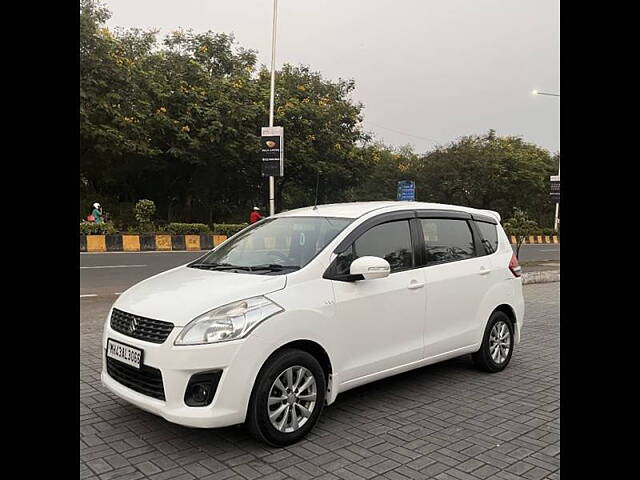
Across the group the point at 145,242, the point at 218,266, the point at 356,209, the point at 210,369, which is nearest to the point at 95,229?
the point at 145,242

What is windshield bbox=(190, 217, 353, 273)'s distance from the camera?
13.9 feet

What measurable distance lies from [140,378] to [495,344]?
358 cm

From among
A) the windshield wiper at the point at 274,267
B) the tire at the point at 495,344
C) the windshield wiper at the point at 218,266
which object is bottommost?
the tire at the point at 495,344

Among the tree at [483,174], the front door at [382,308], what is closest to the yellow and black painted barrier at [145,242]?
the front door at [382,308]

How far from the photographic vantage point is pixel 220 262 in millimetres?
4629

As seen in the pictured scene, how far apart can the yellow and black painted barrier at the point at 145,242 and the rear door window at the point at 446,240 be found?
1478cm

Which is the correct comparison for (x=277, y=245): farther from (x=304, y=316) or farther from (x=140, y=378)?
(x=140, y=378)

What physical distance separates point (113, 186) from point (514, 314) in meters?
23.9

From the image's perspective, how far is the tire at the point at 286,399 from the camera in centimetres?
356

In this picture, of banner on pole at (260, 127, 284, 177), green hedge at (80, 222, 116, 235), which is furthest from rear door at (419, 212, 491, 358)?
green hedge at (80, 222, 116, 235)

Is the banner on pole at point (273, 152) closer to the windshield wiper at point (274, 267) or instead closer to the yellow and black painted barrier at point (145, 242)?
the yellow and black painted barrier at point (145, 242)

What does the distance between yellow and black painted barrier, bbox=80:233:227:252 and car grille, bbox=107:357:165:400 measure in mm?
14674
